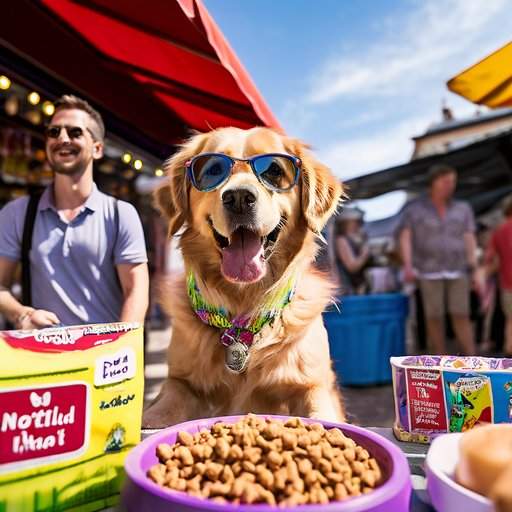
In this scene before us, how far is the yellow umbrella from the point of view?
2746 mm

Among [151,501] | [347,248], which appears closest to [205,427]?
[151,501]

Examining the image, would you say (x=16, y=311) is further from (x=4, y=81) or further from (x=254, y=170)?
(x=4, y=81)

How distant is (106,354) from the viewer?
721 millimetres

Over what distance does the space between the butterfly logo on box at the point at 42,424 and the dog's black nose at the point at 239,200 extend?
97 centimetres

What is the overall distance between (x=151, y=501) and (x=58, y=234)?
1.63 meters

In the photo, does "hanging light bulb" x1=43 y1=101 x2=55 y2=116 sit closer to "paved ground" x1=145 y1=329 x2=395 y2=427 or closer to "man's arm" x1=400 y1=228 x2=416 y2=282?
"paved ground" x1=145 y1=329 x2=395 y2=427

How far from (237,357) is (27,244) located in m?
1.17

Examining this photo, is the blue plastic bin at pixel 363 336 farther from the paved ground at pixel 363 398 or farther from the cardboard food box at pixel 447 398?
the cardboard food box at pixel 447 398

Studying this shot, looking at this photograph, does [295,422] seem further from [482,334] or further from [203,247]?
[482,334]

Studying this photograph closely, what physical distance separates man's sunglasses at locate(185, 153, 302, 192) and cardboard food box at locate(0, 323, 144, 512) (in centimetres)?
86

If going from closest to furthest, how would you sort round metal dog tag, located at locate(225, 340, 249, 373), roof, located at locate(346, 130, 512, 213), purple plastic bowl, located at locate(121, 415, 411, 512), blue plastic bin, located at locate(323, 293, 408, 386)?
purple plastic bowl, located at locate(121, 415, 411, 512) → round metal dog tag, located at locate(225, 340, 249, 373) → blue plastic bin, located at locate(323, 293, 408, 386) → roof, located at locate(346, 130, 512, 213)

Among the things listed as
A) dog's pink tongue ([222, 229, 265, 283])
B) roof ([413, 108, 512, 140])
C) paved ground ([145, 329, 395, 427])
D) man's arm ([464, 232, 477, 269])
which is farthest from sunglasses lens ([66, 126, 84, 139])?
roof ([413, 108, 512, 140])

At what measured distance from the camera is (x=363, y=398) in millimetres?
4102

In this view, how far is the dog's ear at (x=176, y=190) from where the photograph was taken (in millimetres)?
1774
